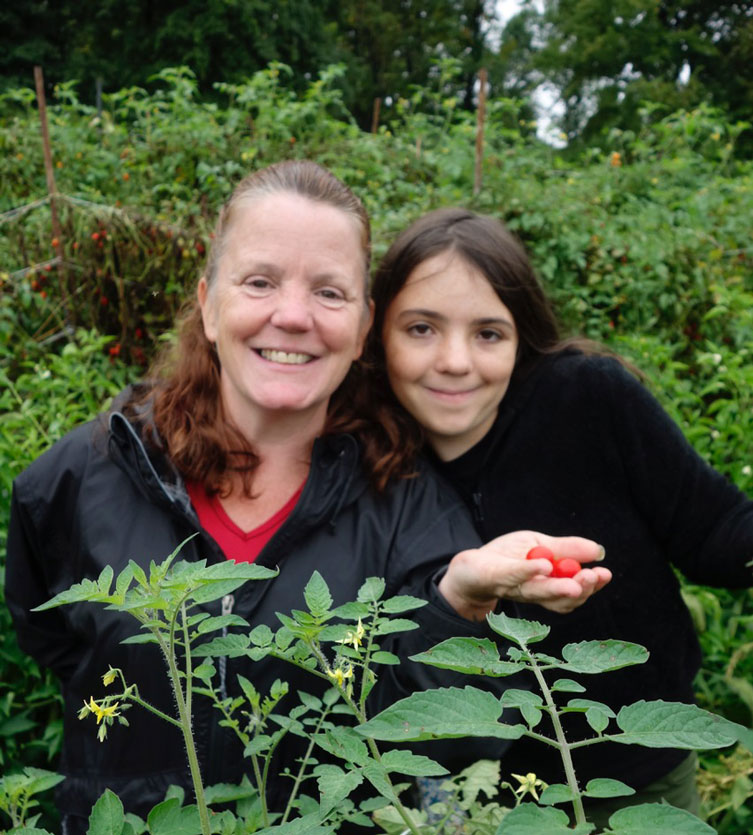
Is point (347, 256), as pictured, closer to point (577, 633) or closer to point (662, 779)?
point (577, 633)

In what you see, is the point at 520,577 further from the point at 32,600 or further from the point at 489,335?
the point at 32,600

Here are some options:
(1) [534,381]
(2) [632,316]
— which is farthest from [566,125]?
(1) [534,381]

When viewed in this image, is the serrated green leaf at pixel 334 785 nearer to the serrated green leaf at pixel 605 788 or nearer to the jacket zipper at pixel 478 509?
the serrated green leaf at pixel 605 788

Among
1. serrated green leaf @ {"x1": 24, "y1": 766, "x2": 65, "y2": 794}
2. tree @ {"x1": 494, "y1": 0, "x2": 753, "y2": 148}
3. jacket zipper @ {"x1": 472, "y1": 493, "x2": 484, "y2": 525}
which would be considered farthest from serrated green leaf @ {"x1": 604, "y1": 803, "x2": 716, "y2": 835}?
tree @ {"x1": 494, "y1": 0, "x2": 753, "y2": 148}

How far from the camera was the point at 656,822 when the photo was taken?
550 millimetres

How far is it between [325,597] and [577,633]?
1243mm

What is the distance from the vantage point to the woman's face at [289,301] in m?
1.81

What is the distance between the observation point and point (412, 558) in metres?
1.72

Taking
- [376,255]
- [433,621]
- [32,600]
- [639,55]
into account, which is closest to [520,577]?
[433,621]

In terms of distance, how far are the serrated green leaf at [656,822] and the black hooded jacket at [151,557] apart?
959mm

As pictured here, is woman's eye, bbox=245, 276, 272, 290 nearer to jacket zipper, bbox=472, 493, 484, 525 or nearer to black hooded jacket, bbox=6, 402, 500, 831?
black hooded jacket, bbox=6, 402, 500, 831

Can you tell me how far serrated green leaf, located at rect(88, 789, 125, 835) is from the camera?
64 centimetres

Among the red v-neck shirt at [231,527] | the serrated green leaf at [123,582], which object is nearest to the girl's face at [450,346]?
the red v-neck shirt at [231,527]

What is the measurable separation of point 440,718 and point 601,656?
0.51ft
